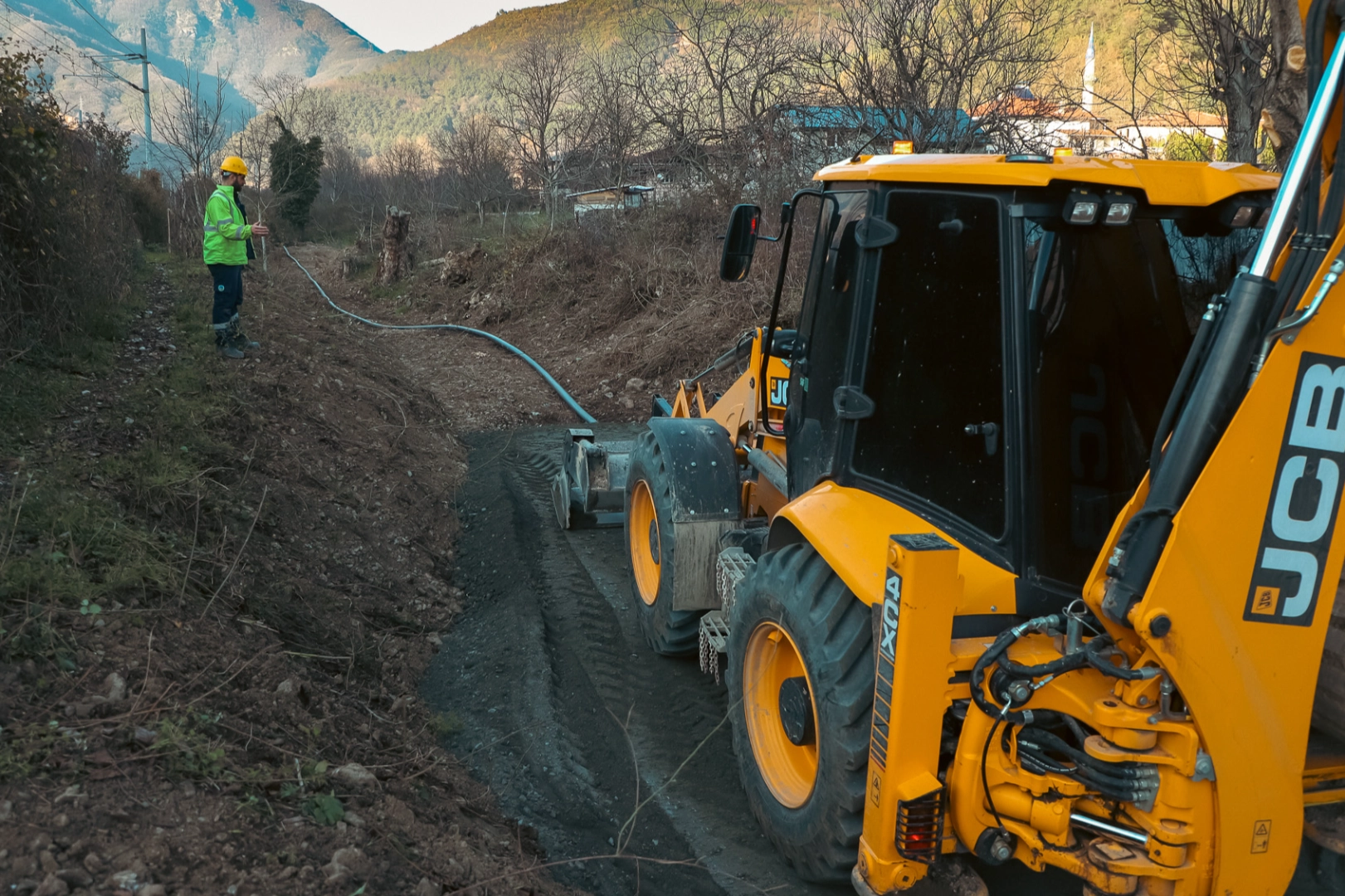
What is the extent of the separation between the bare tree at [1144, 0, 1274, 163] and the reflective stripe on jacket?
27.2 ft

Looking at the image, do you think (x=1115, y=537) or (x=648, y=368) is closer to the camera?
(x=1115, y=537)

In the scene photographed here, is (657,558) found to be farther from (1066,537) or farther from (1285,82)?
(1285,82)

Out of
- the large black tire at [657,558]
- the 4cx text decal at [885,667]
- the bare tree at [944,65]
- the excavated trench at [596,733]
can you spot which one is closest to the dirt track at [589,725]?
the excavated trench at [596,733]

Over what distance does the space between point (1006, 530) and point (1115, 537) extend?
430 millimetres

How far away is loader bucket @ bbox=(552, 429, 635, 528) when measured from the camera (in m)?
6.23

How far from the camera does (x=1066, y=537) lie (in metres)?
2.52

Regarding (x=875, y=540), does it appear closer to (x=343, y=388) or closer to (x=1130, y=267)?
(x=1130, y=267)

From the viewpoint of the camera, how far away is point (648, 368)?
11867 millimetres

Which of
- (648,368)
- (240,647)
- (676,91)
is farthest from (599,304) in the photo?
(240,647)

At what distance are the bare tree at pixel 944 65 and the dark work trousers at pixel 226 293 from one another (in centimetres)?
804

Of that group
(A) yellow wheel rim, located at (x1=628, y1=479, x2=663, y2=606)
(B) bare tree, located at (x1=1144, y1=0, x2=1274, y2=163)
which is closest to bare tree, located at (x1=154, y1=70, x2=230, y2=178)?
(A) yellow wheel rim, located at (x1=628, y1=479, x2=663, y2=606)

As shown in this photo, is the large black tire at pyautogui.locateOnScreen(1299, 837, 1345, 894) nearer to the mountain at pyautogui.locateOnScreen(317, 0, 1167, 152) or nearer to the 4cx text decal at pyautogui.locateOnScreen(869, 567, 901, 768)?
the 4cx text decal at pyautogui.locateOnScreen(869, 567, 901, 768)

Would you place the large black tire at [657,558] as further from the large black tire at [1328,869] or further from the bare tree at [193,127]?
the bare tree at [193,127]

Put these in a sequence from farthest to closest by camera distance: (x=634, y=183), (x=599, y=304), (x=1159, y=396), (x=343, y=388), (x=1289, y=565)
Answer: (x=634, y=183) < (x=599, y=304) < (x=343, y=388) < (x=1159, y=396) < (x=1289, y=565)
